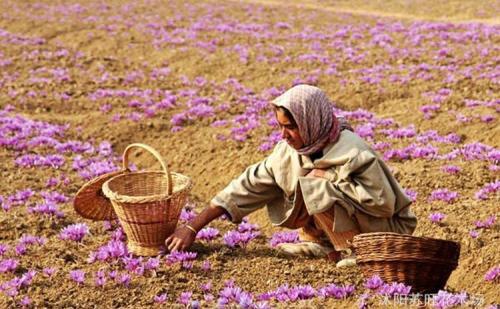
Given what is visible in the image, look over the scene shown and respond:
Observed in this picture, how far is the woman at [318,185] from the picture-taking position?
18.9 ft

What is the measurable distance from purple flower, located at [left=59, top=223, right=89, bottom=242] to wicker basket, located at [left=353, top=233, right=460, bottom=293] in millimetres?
3334

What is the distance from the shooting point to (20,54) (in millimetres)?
20125

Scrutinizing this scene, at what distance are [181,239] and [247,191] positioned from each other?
846 millimetres

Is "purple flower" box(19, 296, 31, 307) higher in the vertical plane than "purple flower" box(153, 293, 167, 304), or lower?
higher

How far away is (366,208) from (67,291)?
2.97m

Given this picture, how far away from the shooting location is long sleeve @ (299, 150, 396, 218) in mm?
5750

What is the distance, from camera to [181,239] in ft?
20.8

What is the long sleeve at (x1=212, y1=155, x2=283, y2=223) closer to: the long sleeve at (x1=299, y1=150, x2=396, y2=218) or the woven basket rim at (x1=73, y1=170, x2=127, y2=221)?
the long sleeve at (x1=299, y1=150, x2=396, y2=218)

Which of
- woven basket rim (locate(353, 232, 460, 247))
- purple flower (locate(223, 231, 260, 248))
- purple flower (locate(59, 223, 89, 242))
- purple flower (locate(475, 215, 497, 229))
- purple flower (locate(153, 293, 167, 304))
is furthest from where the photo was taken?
purple flower (locate(475, 215, 497, 229))

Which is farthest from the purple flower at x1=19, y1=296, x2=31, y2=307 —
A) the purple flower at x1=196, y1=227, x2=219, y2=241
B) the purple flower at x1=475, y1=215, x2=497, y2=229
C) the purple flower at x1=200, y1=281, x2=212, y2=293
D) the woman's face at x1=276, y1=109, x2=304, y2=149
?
the purple flower at x1=475, y1=215, x2=497, y2=229

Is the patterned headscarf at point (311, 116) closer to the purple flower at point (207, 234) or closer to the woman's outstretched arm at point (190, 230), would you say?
the woman's outstretched arm at point (190, 230)

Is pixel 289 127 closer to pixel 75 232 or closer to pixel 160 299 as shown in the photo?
pixel 160 299

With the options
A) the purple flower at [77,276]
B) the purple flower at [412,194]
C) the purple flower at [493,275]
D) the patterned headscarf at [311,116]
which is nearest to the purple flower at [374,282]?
the patterned headscarf at [311,116]

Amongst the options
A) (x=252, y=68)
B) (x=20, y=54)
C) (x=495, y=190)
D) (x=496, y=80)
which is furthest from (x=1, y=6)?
(x=495, y=190)
